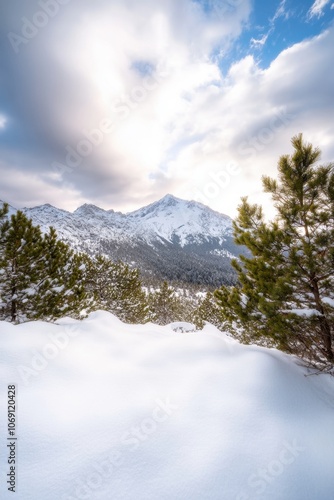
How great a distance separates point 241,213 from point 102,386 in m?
5.00

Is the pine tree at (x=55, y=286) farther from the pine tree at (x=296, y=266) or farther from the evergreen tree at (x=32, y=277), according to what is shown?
the pine tree at (x=296, y=266)

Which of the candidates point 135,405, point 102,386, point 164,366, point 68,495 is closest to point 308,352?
point 164,366

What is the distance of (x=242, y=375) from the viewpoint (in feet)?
13.0

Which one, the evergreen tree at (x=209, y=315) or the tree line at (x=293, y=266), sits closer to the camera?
the tree line at (x=293, y=266)

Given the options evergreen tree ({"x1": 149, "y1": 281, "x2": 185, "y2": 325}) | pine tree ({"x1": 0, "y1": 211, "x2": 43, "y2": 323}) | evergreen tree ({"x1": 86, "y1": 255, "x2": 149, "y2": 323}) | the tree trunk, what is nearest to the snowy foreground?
the tree trunk

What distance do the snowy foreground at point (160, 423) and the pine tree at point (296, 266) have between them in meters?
0.82

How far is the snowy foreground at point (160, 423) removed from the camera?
2.19 meters

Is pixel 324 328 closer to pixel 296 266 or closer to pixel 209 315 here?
pixel 296 266

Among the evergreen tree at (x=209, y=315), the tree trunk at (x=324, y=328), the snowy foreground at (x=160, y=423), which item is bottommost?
the evergreen tree at (x=209, y=315)

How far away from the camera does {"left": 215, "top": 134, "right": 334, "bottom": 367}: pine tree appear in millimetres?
4902

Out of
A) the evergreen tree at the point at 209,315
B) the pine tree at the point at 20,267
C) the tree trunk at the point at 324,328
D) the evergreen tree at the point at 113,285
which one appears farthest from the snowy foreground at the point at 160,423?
the evergreen tree at the point at 209,315

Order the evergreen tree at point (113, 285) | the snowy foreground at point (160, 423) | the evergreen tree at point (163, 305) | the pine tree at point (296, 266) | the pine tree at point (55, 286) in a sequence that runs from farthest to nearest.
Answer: the evergreen tree at point (163, 305) < the evergreen tree at point (113, 285) < the pine tree at point (55, 286) < the pine tree at point (296, 266) < the snowy foreground at point (160, 423)

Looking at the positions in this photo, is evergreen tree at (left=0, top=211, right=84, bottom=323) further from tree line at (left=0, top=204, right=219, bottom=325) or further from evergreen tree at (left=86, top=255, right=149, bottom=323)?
evergreen tree at (left=86, top=255, right=149, bottom=323)

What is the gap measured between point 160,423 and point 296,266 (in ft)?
13.8
